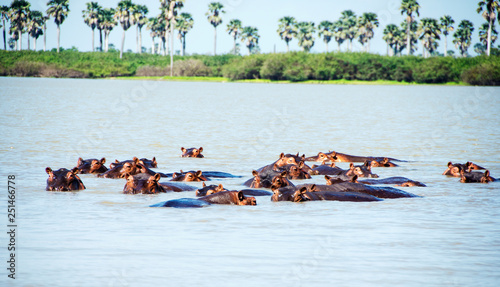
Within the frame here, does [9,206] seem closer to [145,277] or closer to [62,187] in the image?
[62,187]

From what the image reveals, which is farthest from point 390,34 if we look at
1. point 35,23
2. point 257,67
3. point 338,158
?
point 338,158

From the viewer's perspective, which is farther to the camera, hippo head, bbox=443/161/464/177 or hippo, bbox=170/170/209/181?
hippo head, bbox=443/161/464/177

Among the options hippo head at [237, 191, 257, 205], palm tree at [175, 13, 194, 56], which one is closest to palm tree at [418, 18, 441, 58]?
palm tree at [175, 13, 194, 56]

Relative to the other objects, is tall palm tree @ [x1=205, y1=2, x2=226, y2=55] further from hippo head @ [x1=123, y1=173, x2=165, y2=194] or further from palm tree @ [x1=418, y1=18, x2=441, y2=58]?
hippo head @ [x1=123, y1=173, x2=165, y2=194]

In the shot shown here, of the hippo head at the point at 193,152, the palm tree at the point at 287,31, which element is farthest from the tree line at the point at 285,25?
the hippo head at the point at 193,152

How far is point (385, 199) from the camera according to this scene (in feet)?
48.8

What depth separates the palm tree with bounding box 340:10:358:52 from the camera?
156m

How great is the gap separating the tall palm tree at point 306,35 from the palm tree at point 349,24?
7.17 m

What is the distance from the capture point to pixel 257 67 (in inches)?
5827

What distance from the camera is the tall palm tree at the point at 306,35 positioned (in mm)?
161875

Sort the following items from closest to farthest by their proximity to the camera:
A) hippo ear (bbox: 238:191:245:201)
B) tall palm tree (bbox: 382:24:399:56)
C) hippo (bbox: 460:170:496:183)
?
hippo ear (bbox: 238:191:245:201)
hippo (bbox: 460:170:496:183)
tall palm tree (bbox: 382:24:399:56)

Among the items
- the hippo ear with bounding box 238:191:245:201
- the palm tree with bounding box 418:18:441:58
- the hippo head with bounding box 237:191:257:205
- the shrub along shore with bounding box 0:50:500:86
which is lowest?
the hippo head with bounding box 237:191:257:205

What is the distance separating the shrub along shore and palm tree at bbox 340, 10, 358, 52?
1341cm

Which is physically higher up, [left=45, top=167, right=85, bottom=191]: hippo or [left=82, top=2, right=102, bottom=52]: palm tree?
[left=82, top=2, right=102, bottom=52]: palm tree
